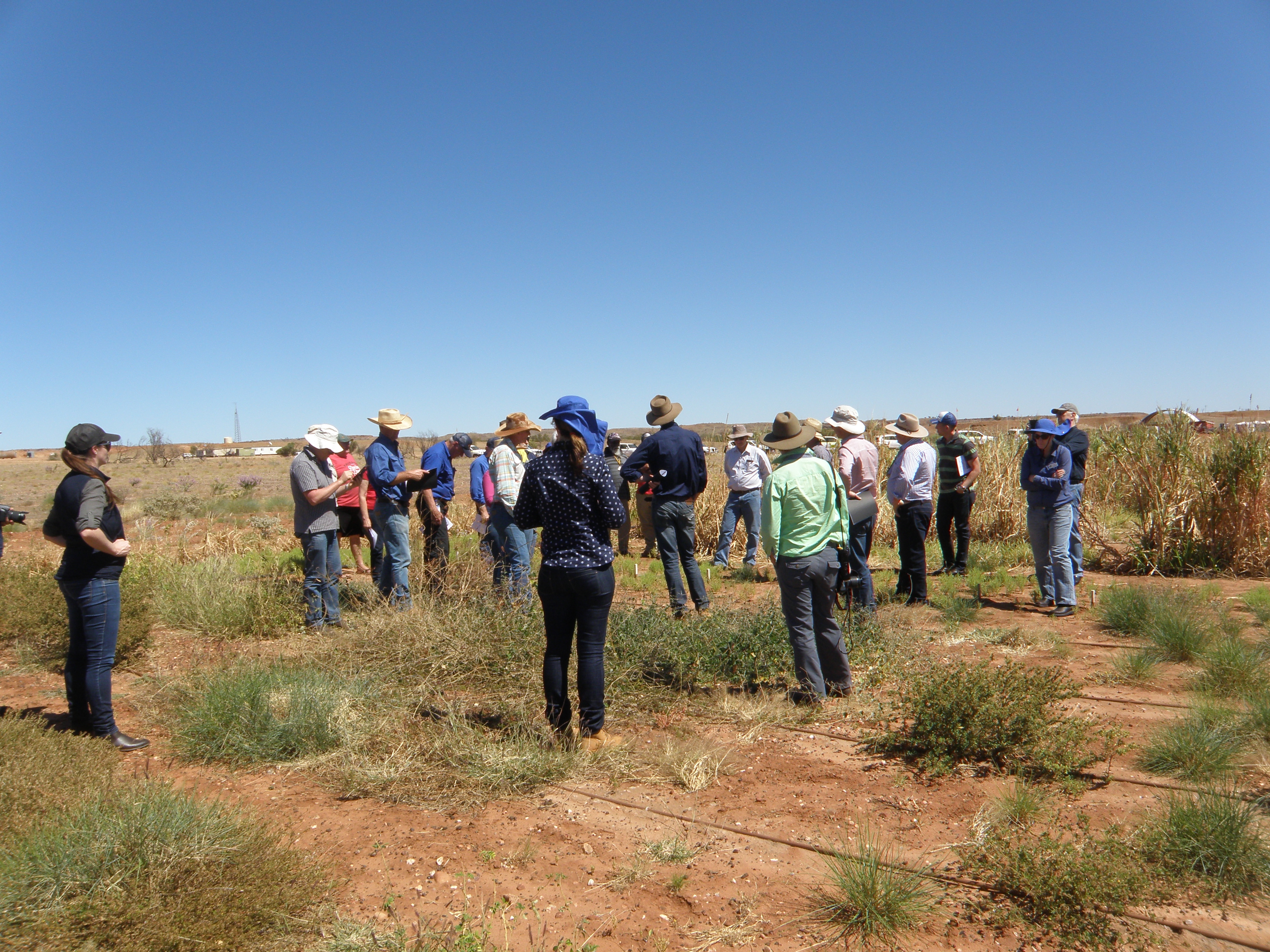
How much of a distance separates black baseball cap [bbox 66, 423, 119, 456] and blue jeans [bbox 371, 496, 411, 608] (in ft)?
9.32

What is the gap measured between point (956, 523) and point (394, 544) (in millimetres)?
6621

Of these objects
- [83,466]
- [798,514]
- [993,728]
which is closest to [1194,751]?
[993,728]

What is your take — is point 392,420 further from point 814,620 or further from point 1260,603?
point 1260,603

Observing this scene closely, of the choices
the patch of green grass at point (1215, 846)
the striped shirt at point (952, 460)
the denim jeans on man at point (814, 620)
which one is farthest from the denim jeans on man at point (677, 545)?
the patch of green grass at point (1215, 846)

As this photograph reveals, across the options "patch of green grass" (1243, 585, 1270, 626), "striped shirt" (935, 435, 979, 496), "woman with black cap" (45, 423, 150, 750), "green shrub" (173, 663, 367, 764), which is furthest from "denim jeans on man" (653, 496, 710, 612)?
"patch of green grass" (1243, 585, 1270, 626)

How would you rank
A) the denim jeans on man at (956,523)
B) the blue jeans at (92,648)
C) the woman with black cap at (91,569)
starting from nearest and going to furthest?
the woman with black cap at (91,569) → the blue jeans at (92,648) → the denim jeans on man at (956,523)

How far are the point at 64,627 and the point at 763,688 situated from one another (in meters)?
5.82

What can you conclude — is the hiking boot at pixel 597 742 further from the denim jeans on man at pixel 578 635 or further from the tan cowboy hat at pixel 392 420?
the tan cowboy hat at pixel 392 420

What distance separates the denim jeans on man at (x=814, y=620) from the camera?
508 cm

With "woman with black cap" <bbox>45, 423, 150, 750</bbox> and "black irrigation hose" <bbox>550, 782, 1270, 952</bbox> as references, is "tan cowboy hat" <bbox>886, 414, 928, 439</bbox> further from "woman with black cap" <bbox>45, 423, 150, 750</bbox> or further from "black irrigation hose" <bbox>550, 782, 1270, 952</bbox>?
"woman with black cap" <bbox>45, 423, 150, 750</bbox>

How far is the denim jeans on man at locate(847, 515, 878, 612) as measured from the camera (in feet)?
22.7

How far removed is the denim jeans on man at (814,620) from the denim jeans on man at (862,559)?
156cm

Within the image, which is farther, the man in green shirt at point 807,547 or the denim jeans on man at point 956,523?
the denim jeans on man at point 956,523

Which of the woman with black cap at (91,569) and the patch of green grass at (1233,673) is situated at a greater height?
the woman with black cap at (91,569)
